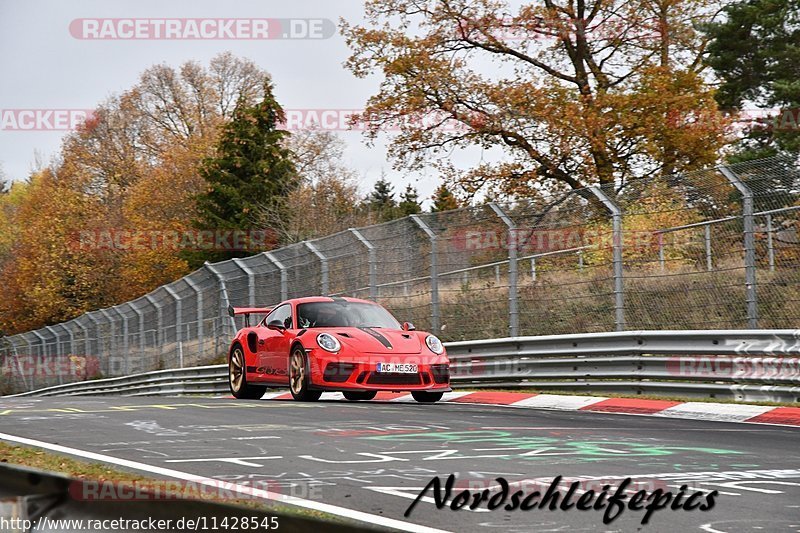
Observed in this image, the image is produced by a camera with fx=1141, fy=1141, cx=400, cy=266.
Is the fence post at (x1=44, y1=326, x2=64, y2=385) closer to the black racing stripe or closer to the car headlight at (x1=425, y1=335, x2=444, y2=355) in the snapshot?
the black racing stripe

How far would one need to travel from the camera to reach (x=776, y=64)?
1331 inches

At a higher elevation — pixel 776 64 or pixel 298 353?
pixel 776 64

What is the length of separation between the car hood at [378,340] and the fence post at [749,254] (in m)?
3.97

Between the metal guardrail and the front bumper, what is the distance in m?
2.04

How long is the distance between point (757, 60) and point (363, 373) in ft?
81.1

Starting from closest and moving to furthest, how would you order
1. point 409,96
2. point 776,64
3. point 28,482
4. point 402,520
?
1. point 28,482
2. point 402,520
3. point 409,96
4. point 776,64

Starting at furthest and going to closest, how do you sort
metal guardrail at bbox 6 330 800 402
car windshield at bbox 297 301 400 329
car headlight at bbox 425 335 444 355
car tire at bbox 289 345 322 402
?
car windshield at bbox 297 301 400 329
car headlight at bbox 425 335 444 355
car tire at bbox 289 345 322 402
metal guardrail at bbox 6 330 800 402

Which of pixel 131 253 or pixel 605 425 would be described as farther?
pixel 131 253

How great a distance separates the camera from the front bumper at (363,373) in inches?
543

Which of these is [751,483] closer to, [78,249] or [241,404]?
[241,404]

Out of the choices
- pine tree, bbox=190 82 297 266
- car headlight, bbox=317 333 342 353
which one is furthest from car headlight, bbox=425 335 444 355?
pine tree, bbox=190 82 297 266

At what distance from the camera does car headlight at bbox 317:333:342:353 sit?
45.5 feet

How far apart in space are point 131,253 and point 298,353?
1755 inches

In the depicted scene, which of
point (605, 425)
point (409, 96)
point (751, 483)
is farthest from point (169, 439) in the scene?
point (409, 96)
